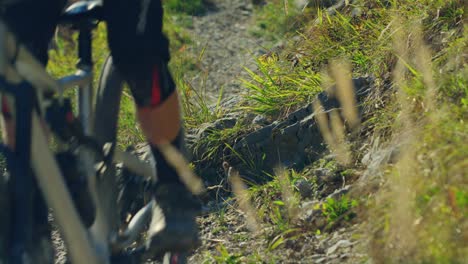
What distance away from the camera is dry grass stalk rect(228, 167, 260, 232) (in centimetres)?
430

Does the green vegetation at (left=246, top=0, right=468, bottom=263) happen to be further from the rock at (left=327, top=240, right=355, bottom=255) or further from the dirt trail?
the dirt trail

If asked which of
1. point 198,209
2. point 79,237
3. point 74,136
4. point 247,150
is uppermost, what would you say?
point 74,136

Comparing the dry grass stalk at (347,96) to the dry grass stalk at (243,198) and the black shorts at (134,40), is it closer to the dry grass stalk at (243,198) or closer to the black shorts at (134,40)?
the dry grass stalk at (243,198)

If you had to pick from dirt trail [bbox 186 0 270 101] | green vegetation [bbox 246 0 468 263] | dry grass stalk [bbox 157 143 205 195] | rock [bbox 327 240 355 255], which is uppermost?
dry grass stalk [bbox 157 143 205 195]

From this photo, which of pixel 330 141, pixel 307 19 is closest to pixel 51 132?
pixel 330 141

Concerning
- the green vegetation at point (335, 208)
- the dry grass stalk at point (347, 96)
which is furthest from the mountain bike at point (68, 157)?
the dry grass stalk at point (347, 96)

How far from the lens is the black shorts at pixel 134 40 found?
3191mm

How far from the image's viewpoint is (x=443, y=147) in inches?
133

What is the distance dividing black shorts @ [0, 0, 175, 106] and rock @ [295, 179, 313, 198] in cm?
104

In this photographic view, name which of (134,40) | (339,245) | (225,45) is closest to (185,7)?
(225,45)

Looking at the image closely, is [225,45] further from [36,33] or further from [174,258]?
[36,33]

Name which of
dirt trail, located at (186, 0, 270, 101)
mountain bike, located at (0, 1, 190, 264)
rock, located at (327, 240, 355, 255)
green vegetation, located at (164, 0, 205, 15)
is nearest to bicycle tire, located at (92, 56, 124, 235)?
mountain bike, located at (0, 1, 190, 264)

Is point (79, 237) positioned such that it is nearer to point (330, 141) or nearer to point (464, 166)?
point (464, 166)

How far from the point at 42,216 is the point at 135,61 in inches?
25.0
